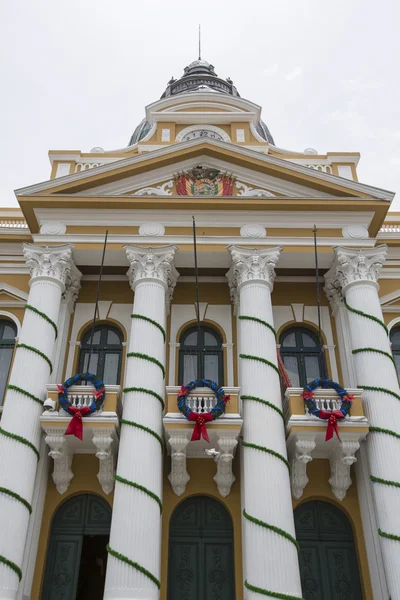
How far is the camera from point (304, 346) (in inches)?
737

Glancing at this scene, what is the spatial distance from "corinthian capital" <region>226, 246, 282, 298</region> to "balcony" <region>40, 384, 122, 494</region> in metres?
5.01

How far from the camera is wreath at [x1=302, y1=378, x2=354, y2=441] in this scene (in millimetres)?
14844

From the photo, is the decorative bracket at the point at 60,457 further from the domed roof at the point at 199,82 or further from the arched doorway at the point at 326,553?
the domed roof at the point at 199,82

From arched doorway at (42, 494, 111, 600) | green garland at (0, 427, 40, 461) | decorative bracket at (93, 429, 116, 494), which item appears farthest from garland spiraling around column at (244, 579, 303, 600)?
green garland at (0, 427, 40, 461)

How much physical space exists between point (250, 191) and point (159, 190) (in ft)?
9.63

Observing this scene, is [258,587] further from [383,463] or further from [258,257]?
[258,257]

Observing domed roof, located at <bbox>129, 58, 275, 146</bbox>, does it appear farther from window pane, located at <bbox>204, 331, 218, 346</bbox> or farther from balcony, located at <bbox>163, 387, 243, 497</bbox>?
balcony, located at <bbox>163, 387, 243, 497</bbox>

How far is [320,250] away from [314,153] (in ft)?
17.8

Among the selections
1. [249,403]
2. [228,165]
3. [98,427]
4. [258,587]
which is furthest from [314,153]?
[258,587]

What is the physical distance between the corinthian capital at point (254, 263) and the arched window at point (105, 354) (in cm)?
428

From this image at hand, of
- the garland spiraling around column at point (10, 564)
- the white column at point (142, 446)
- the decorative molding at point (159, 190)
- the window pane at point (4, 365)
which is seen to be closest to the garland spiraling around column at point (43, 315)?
the white column at point (142, 446)

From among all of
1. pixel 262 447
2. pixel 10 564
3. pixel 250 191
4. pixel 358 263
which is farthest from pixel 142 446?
pixel 250 191

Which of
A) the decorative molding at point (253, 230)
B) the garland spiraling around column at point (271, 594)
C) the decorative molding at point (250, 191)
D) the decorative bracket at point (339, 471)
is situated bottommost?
the garland spiraling around column at point (271, 594)

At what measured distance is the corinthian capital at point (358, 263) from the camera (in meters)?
17.6
